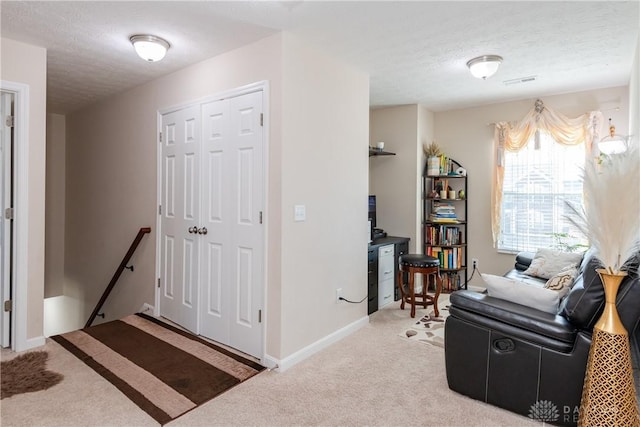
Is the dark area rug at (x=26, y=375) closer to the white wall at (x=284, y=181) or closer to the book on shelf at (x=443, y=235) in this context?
the white wall at (x=284, y=181)

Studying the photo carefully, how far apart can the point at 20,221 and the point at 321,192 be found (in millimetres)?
2428

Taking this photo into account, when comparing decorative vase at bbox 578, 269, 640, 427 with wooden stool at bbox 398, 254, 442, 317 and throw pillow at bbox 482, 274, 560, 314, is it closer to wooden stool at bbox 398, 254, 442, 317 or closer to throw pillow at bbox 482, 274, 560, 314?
throw pillow at bbox 482, 274, 560, 314

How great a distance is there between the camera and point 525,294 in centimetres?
223

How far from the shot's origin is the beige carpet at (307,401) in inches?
82.8

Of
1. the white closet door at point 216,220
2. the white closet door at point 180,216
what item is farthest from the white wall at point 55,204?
the white closet door at point 216,220

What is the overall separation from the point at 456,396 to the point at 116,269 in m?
3.84

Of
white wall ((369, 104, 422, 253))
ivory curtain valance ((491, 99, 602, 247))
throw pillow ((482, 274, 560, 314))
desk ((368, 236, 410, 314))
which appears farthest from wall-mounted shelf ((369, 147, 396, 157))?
throw pillow ((482, 274, 560, 314))

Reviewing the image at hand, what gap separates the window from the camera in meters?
4.25

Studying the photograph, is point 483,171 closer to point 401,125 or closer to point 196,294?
point 401,125

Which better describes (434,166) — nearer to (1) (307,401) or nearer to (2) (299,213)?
(2) (299,213)

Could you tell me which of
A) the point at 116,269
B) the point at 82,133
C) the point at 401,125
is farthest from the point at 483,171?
the point at 82,133

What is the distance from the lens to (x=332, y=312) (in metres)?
3.24

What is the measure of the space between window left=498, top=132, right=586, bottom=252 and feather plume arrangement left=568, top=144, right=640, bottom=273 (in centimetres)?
A: 261

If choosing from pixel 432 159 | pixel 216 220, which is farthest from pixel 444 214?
pixel 216 220
